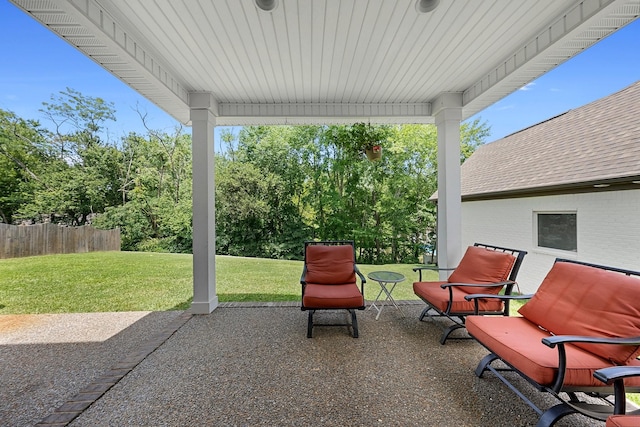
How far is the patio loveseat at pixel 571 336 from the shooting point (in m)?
1.67

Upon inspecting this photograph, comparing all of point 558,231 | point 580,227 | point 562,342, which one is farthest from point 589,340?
point 558,231

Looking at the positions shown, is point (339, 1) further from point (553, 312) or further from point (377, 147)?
point (553, 312)

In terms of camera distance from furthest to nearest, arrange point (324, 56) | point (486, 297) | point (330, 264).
Answer: point (330, 264) → point (324, 56) → point (486, 297)

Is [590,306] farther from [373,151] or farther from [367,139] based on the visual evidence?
[367,139]

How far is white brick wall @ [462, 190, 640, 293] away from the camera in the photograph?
440 cm

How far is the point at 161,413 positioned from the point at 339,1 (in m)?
3.34

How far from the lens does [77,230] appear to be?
8.16 meters

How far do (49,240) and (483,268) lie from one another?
990cm

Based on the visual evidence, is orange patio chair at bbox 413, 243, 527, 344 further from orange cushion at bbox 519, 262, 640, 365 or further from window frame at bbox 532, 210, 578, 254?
→ window frame at bbox 532, 210, 578, 254

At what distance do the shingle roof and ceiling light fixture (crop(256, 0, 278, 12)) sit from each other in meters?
5.05

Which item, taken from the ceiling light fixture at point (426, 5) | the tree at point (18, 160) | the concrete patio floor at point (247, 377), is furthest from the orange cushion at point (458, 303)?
the tree at point (18, 160)

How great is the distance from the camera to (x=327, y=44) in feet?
9.04

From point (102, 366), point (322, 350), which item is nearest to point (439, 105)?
point (322, 350)

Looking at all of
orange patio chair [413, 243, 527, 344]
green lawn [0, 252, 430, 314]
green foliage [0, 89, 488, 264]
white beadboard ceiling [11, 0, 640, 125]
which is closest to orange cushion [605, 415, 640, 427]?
orange patio chair [413, 243, 527, 344]
